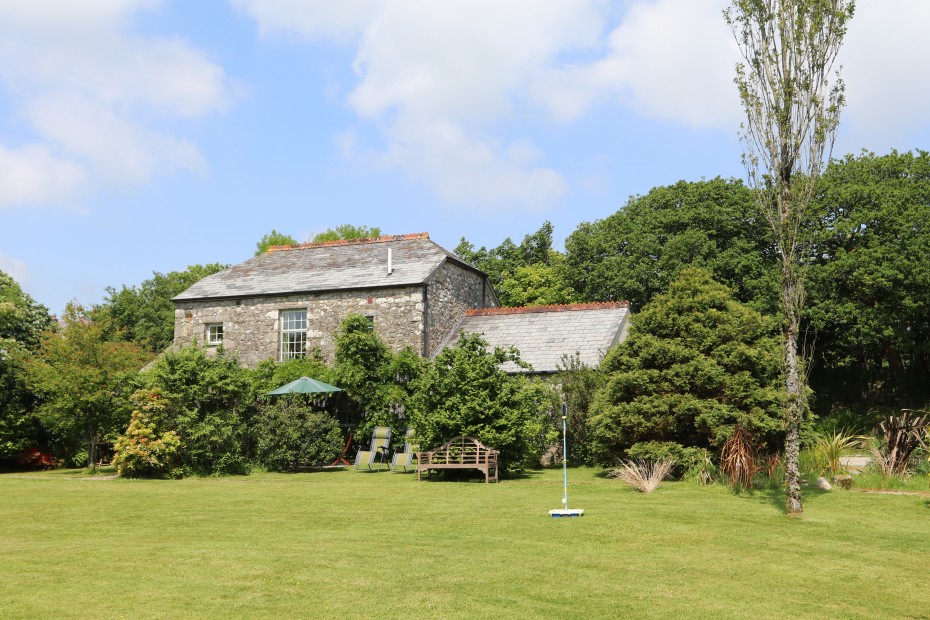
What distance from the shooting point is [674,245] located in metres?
32.4

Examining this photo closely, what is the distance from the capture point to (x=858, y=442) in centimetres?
1636

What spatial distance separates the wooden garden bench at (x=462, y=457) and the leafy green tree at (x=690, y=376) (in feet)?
7.48

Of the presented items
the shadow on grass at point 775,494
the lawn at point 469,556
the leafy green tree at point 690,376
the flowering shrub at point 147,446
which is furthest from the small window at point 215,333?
the shadow on grass at point 775,494

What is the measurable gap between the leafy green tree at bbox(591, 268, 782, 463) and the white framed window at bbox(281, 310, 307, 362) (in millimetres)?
12710

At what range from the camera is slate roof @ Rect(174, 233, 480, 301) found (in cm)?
2636

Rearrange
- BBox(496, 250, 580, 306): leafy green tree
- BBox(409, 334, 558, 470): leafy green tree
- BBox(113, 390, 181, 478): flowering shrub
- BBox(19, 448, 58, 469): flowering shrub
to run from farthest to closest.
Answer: BBox(496, 250, 580, 306): leafy green tree, BBox(19, 448, 58, 469): flowering shrub, BBox(113, 390, 181, 478): flowering shrub, BBox(409, 334, 558, 470): leafy green tree

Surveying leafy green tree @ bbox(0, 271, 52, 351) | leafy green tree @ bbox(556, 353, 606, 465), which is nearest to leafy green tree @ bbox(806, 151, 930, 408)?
leafy green tree @ bbox(556, 353, 606, 465)

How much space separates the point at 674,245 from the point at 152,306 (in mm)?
31750

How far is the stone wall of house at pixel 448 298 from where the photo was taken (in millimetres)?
25906

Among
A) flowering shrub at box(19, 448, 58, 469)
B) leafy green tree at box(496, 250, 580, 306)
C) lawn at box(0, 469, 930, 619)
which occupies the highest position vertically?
leafy green tree at box(496, 250, 580, 306)

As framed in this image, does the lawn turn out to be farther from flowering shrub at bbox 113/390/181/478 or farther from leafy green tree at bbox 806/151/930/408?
leafy green tree at bbox 806/151/930/408

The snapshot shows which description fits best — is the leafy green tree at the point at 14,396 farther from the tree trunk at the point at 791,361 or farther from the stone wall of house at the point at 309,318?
the tree trunk at the point at 791,361

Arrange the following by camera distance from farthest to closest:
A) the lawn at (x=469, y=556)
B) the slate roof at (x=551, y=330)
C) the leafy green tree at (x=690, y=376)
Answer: the slate roof at (x=551, y=330)
the leafy green tree at (x=690, y=376)
the lawn at (x=469, y=556)

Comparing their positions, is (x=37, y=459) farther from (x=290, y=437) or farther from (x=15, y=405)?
(x=290, y=437)
